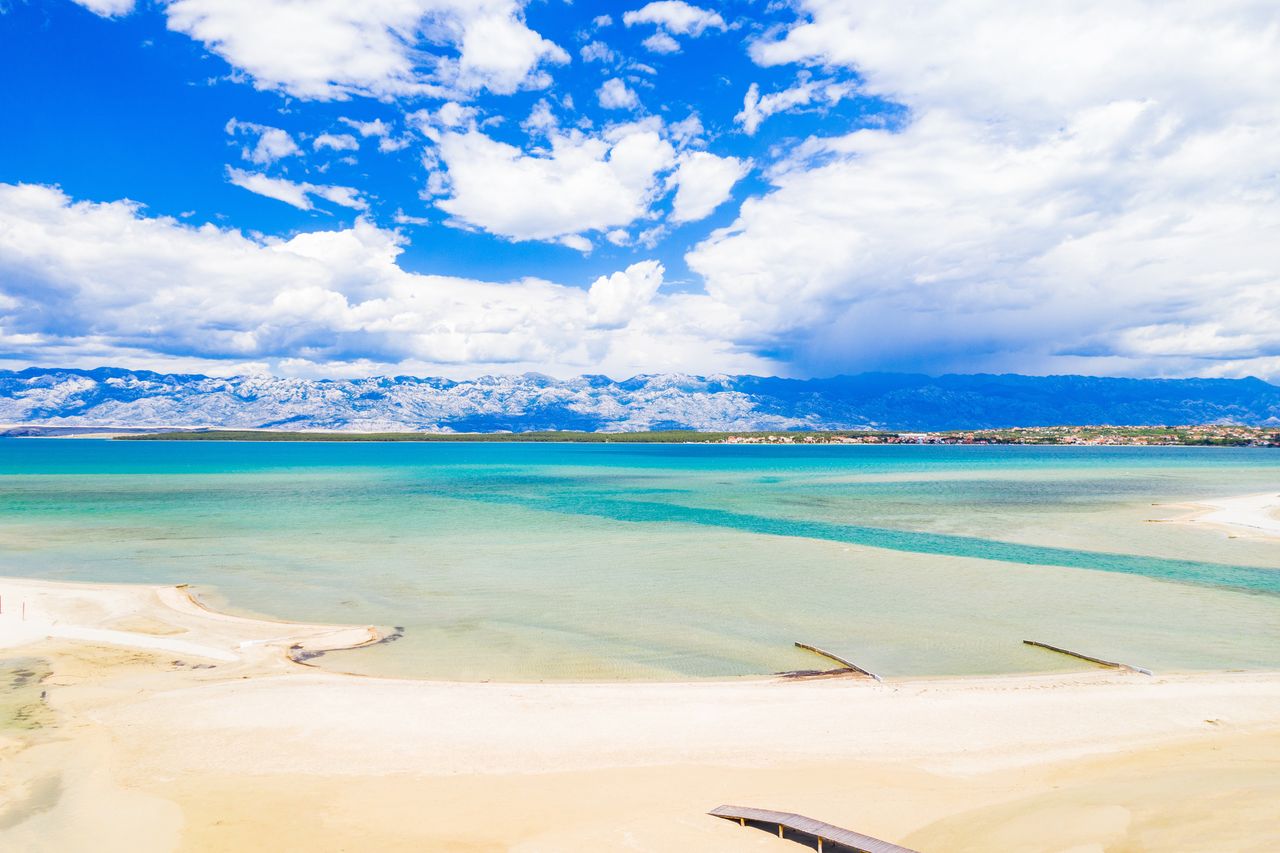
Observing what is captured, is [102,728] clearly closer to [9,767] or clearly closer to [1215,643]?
[9,767]

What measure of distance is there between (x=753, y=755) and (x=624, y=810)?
3.43 meters

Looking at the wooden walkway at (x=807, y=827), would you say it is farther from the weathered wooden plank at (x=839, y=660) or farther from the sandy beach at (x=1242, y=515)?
the sandy beach at (x=1242, y=515)

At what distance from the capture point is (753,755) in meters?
14.3

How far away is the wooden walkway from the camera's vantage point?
9828 millimetres

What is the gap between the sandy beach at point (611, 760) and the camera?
11.2m

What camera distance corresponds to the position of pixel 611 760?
1420 cm

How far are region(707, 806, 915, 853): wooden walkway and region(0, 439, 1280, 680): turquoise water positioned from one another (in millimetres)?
9296

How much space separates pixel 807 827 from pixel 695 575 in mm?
25176

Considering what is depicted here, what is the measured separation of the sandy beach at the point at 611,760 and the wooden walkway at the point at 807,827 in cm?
27

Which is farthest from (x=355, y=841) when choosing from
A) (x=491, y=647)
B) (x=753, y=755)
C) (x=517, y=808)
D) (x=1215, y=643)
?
(x=1215, y=643)

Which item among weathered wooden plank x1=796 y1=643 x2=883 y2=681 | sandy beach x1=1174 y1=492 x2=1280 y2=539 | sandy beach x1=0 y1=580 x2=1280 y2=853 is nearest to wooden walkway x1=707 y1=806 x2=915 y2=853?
sandy beach x1=0 y1=580 x2=1280 y2=853

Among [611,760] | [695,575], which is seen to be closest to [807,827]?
[611,760]

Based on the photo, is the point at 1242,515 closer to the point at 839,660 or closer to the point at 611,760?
the point at 839,660

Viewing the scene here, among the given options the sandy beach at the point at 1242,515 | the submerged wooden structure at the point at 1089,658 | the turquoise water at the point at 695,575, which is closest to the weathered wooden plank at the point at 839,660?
the turquoise water at the point at 695,575
